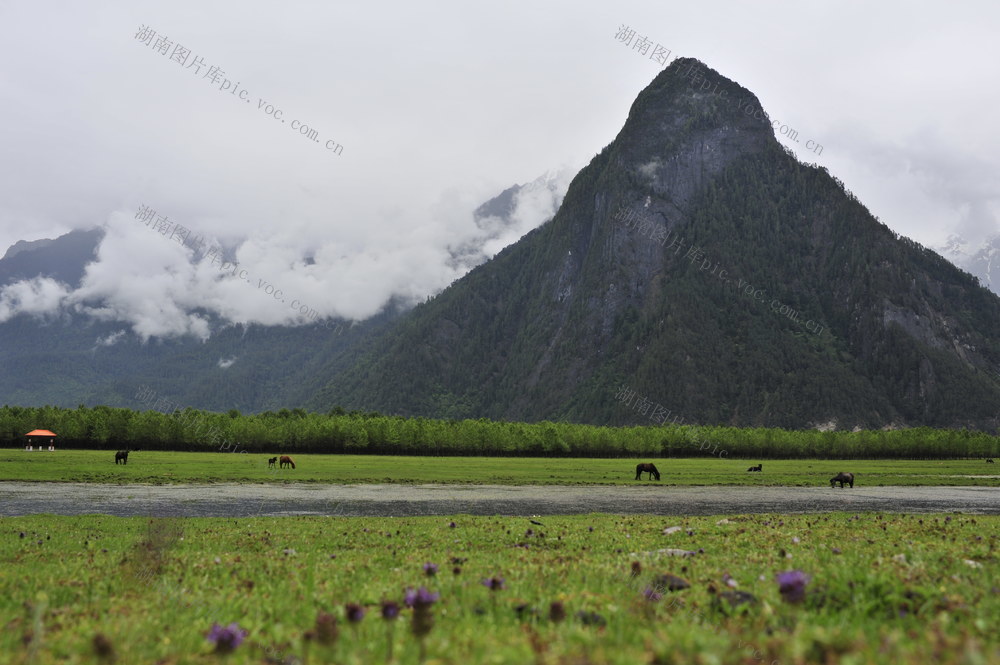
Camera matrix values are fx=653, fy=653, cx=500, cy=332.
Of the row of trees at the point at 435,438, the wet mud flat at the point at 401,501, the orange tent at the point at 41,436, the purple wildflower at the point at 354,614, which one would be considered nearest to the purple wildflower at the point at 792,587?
the purple wildflower at the point at 354,614

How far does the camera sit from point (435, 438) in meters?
157

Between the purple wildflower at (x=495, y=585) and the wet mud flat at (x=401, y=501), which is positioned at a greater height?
the purple wildflower at (x=495, y=585)

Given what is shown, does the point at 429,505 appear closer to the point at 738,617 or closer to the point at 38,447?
the point at 738,617

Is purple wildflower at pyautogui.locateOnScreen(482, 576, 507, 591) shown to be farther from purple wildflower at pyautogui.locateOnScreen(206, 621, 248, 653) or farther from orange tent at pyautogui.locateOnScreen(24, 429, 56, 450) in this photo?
orange tent at pyautogui.locateOnScreen(24, 429, 56, 450)

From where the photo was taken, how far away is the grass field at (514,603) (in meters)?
5.60

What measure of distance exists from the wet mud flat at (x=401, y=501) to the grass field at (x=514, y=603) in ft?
59.9

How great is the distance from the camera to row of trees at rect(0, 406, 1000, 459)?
487 feet

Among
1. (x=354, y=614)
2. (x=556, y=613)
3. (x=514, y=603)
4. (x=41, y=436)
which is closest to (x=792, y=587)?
(x=556, y=613)

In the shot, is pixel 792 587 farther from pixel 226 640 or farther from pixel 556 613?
pixel 226 640

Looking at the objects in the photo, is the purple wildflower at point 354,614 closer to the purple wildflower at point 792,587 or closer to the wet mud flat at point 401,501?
the purple wildflower at point 792,587

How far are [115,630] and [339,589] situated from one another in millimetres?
3257

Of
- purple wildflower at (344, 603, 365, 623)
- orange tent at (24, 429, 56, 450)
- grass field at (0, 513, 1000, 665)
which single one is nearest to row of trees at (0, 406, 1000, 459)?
orange tent at (24, 429, 56, 450)

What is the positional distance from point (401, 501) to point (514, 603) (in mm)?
35122

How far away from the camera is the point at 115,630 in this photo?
6977 mm
